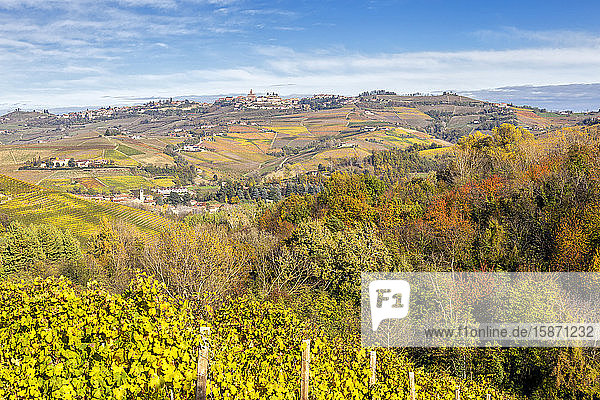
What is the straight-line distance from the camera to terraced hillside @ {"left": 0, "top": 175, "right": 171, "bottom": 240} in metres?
52.7

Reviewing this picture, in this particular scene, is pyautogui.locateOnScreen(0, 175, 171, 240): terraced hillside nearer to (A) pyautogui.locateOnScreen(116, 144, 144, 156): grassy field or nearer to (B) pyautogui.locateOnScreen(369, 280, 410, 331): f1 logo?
(B) pyautogui.locateOnScreen(369, 280, 410, 331): f1 logo

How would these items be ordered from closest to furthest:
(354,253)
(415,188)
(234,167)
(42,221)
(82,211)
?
(354,253) → (415,188) → (42,221) → (82,211) → (234,167)

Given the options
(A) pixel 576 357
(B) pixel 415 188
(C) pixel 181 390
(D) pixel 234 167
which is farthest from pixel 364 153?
(C) pixel 181 390

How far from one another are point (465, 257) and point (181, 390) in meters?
21.9

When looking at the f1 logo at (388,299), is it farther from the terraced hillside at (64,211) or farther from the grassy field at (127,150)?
the grassy field at (127,150)

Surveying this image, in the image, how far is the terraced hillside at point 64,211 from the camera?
52.7 metres

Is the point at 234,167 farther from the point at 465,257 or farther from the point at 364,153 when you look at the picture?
the point at 465,257

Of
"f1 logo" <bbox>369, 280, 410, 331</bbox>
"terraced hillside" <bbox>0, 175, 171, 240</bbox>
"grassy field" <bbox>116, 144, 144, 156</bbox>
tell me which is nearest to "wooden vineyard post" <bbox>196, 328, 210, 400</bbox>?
"f1 logo" <bbox>369, 280, 410, 331</bbox>

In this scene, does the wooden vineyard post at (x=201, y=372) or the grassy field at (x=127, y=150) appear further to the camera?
the grassy field at (x=127, y=150)

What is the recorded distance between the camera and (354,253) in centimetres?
2242

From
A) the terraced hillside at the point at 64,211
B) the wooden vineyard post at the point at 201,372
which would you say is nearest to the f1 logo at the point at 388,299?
the wooden vineyard post at the point at 201,372

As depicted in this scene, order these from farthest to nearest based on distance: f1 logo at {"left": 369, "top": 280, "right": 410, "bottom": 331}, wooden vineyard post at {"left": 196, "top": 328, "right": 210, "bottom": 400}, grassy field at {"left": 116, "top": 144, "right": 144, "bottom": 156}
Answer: grassy field at {"left": 116, "top": 144, "right": 144, "bottom": 156}, f1 logo at {"left": 369, "top": 280, "right": 410, "bottom": 331}, wooden vineyard post at {"left": 196, "top": 328, "right": 210, "bottom": 400}

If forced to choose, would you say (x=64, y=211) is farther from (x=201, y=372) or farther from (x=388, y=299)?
(x=201, y=372)

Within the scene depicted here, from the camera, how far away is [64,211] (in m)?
56.8
